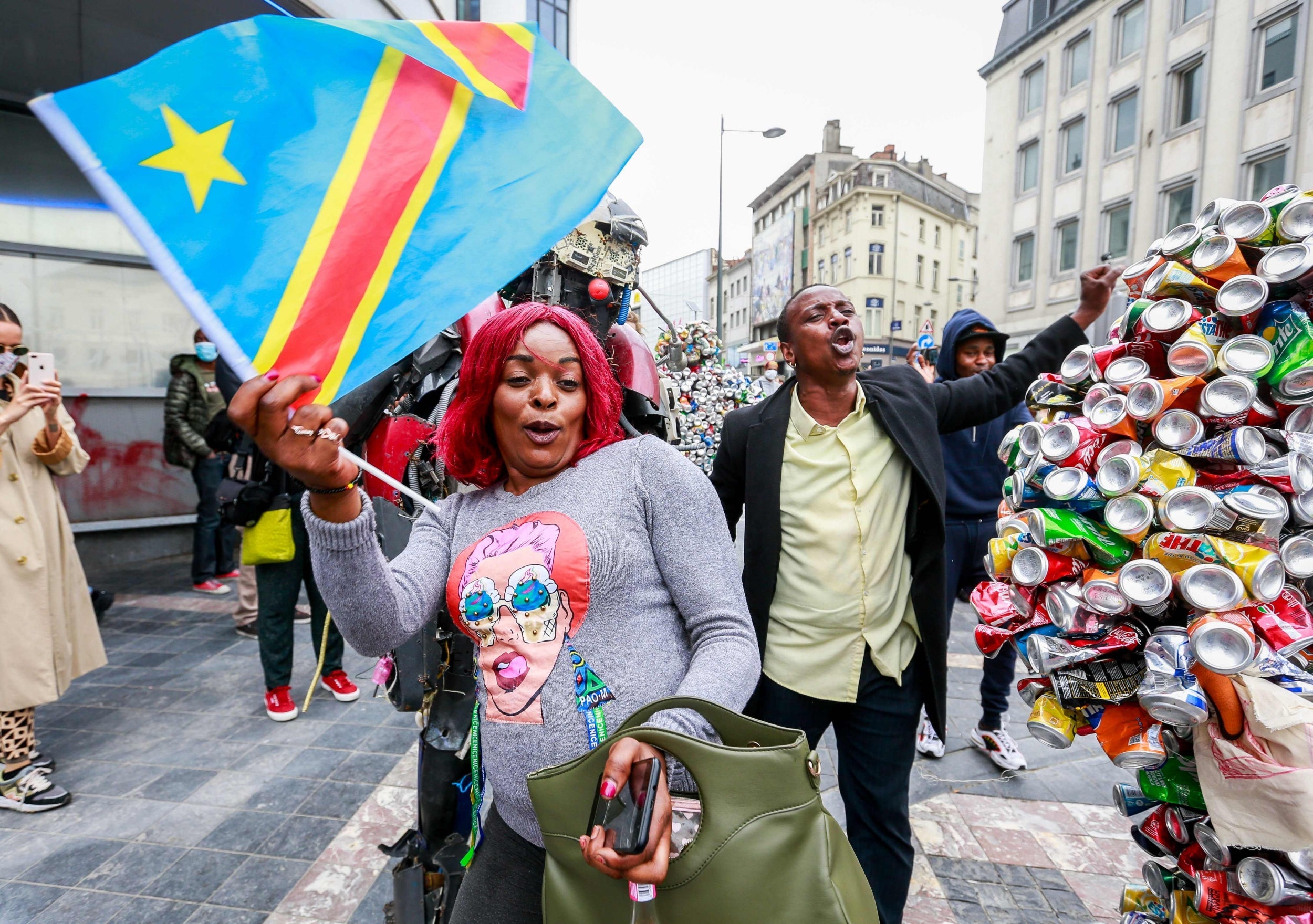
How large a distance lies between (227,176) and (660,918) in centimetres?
142

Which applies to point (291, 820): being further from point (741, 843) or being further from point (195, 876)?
point (741, 843)

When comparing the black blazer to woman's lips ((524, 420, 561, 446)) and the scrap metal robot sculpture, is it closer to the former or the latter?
the scrap metal robot sculpture

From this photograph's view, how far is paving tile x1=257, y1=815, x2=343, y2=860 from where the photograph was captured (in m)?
2.79

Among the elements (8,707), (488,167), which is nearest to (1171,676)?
(488,167)

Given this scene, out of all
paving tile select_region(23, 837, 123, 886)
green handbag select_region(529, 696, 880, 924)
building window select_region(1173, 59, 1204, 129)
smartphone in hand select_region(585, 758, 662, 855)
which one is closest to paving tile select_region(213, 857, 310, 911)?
paving tile select_region(23, 837, 123, 886)

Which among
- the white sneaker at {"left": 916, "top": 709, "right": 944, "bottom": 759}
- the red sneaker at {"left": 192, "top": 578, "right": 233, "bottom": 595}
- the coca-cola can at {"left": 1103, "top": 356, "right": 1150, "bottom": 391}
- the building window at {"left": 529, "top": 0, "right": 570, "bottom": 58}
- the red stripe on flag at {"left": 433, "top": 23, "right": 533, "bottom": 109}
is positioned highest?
the building window at {"left": 529, "top": 0, "right": 570, "bottom": 58}

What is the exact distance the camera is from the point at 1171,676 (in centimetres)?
128

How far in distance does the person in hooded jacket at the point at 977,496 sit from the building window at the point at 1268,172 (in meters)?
17.8

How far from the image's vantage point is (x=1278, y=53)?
52.5 feet

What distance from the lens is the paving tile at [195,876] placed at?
2541mm

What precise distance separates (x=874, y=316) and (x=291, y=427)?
1883 inches

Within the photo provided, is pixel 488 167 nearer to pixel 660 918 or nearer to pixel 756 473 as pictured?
pixel 756 473

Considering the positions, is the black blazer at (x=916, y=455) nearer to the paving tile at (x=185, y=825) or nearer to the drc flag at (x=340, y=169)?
the drc flag at (x=340, y=169)

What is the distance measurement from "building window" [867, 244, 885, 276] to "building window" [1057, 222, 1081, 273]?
23506mm
